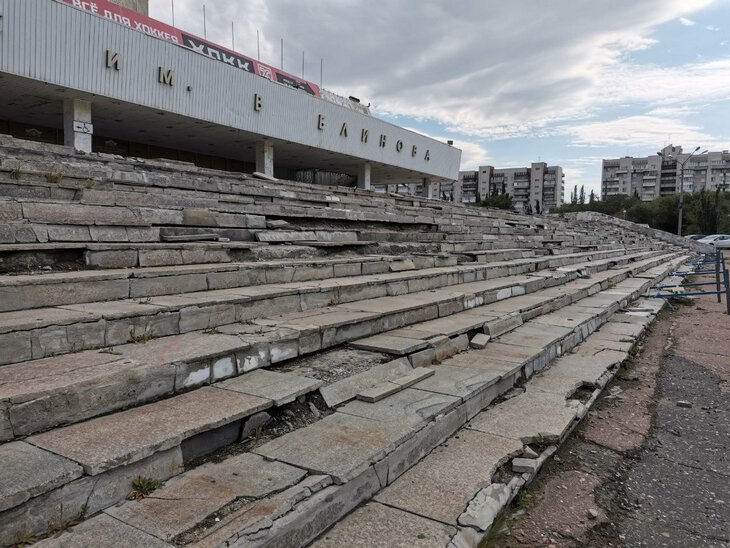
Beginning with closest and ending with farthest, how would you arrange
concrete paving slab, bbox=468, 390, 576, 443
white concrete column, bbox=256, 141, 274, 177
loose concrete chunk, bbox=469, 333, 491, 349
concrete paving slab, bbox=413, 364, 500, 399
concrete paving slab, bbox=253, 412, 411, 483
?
concrete paving slab, bbox=253, 412, 411, 483
concrete paving slab, bbox=468, 390, 576, 443
concrete paving slab, bbox=413, 364, 500, 399
loose concrete chunk, bbox=469, 333, 491, 349
white concrete column, bbox=256, 141, 274, 177

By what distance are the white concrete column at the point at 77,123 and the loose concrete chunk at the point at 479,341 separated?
1738 centimetres

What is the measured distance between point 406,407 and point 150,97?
19618mm

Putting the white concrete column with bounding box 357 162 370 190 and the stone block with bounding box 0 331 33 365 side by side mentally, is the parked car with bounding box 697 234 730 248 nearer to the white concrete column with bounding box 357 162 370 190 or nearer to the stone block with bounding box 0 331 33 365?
the white concrete column with bounding box 357 162 370 190

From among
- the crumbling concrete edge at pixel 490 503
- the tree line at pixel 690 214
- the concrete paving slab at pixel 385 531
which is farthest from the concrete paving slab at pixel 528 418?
the tree line at pixel 690 214

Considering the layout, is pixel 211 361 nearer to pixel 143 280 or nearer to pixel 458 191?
pixel 143 280

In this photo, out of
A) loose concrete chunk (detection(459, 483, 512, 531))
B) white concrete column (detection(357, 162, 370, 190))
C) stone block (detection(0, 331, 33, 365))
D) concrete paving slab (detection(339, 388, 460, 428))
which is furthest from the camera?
white concrete column (detection(357, 162, 370, 190))

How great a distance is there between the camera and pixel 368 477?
2.49 meters

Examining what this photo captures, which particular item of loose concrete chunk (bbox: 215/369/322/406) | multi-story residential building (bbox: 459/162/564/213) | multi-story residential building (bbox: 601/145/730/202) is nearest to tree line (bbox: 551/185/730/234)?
multi-story residential building (bbox: 601/145/730/202)

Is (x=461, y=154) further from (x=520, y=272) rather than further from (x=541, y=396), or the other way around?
(x=541, y=396)

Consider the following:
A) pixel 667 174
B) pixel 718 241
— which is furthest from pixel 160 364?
pixel 667 174

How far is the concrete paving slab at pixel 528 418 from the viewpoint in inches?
133

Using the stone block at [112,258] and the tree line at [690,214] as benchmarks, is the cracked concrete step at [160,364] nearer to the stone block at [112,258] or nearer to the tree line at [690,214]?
the stone block at [112,258]

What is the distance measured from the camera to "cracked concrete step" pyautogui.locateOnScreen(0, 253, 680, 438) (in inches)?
90.8

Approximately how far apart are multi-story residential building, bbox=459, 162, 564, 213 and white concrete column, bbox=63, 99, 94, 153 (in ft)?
300
